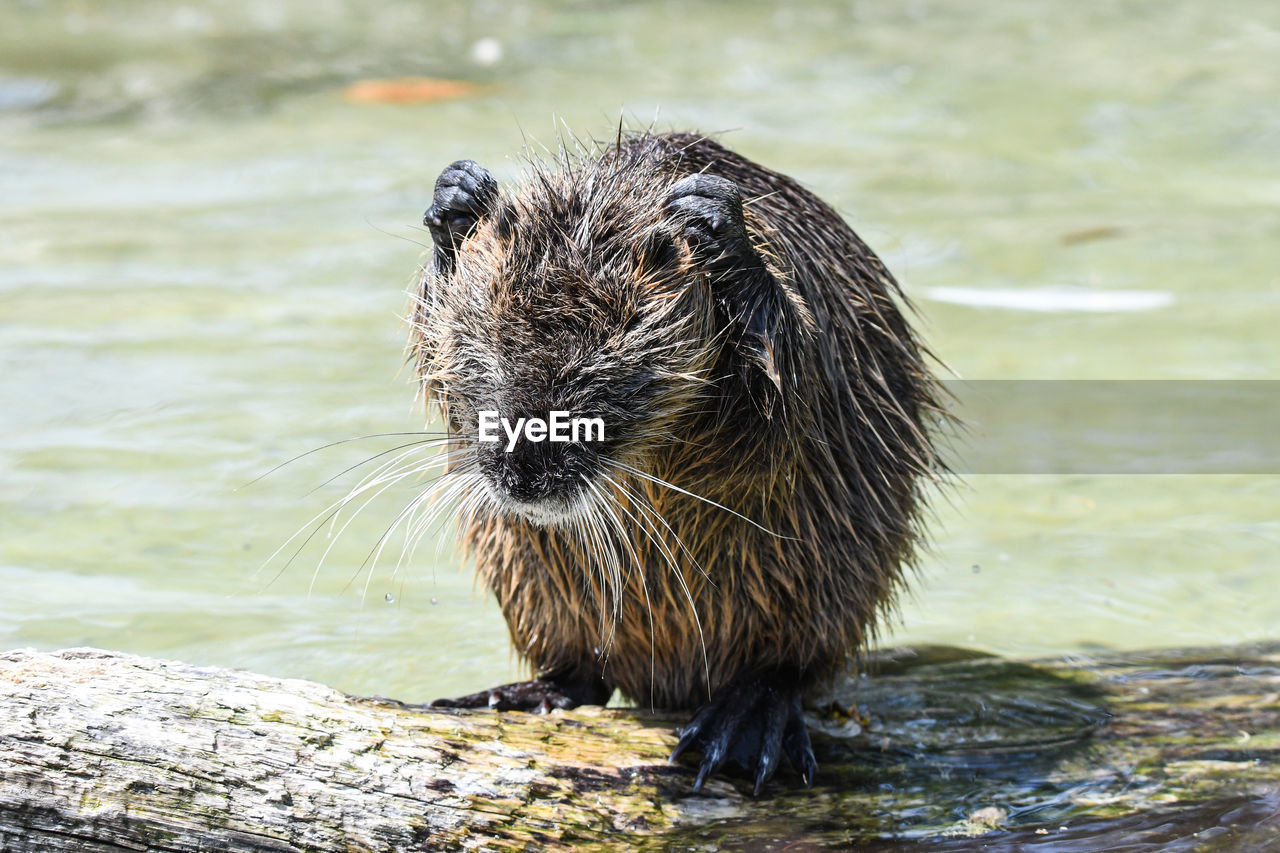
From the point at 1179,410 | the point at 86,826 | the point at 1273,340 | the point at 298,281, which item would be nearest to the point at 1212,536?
the point at 1179,410

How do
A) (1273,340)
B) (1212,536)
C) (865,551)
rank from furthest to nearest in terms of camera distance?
(1273,340), (1212,536), (865,551)

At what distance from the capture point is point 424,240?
7340 mm

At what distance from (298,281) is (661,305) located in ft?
16.7

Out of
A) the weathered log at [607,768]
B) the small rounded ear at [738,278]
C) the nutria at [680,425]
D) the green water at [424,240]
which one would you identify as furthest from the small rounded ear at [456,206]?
the weathered log at [607,768]

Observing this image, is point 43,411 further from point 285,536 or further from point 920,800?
point 920,800

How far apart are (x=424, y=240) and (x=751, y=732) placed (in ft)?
14.6

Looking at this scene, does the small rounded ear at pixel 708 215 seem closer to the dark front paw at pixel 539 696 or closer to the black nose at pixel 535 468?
the black nose at pixel 535 468

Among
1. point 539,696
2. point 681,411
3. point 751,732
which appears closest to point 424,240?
point 539,696

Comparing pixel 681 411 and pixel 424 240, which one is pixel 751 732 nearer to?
pixel 681 411

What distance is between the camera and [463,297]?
2.99 meters

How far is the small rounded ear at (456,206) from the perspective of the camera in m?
3.21

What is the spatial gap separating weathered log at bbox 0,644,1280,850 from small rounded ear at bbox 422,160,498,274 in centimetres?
99

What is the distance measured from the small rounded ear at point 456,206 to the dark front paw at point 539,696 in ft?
3.63

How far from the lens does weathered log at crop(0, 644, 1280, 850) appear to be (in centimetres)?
284
